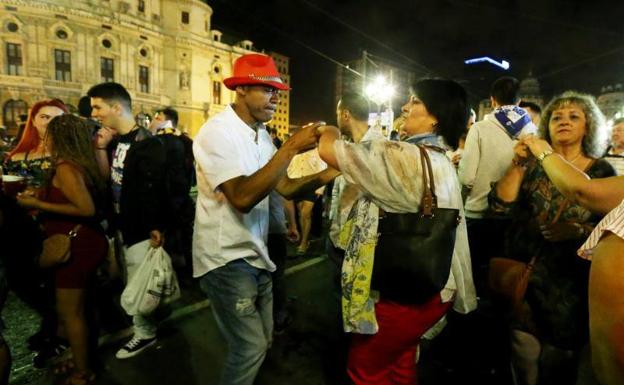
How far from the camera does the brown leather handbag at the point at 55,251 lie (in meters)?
2.60

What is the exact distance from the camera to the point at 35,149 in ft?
13.1

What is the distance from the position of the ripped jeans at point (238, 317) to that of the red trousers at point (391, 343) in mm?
588

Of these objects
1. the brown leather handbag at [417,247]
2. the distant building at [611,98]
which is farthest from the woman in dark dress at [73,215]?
the distant building at [611,98]

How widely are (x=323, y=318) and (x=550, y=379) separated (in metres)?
2.32

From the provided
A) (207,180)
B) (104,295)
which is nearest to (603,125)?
(207,180)

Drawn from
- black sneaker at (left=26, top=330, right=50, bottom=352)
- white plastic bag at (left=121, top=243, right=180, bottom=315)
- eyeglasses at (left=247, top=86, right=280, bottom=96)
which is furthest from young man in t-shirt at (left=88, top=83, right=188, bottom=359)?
eyeglasses at (left=247, top=86, right=280, bottom=96)

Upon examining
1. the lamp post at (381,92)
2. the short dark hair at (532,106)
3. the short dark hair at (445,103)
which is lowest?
A: the short dark hair at (445,103)

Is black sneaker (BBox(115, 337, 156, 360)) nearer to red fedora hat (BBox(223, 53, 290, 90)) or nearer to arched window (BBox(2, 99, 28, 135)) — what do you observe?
red fedora hat (BBox(223, 53, 290, 90))

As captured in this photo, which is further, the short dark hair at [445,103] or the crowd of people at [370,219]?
the short dark hair at [445,103]

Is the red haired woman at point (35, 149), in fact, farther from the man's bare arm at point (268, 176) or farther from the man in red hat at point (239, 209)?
the man's bare arm at point (268, 176)

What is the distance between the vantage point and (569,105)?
2551 millimetres

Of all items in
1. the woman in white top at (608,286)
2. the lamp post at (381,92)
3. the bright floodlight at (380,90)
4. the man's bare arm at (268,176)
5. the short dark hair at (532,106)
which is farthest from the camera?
the bright floodlight at (380,90)

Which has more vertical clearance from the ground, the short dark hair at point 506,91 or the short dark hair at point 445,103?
the short dark hair at point 506,91

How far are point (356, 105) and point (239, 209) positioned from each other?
2234mm
